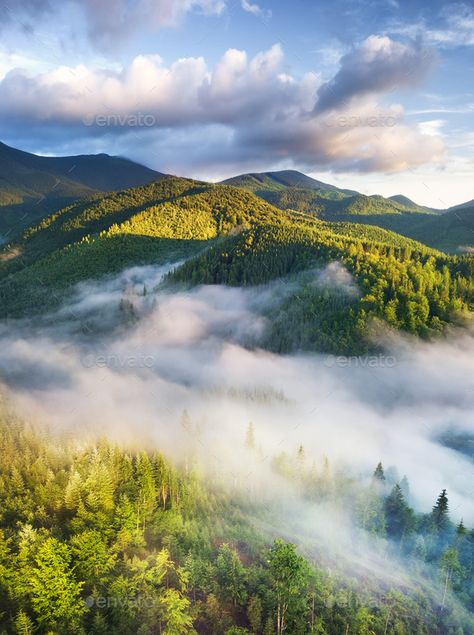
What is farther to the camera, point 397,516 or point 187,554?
point 397,516

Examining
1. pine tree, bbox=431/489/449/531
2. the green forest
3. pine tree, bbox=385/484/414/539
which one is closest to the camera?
the green forest

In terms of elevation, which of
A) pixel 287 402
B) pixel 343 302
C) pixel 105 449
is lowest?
pixel 287 402

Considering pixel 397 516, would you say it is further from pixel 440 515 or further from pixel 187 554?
pixel 187 554

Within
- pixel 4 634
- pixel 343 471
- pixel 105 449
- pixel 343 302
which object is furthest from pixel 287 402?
pixel 4 634

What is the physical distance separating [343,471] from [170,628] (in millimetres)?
67815

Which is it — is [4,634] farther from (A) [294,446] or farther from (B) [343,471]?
(A) [294,446]

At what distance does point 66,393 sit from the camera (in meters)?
178

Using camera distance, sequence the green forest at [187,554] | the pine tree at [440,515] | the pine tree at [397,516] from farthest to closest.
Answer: the pine tree at [397,516] → the pine tree at [440,515] → the green forest at [187,554]

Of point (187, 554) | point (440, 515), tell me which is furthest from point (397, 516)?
point (187, 554)

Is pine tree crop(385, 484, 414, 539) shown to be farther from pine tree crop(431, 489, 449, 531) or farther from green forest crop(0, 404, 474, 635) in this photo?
pine tree crop(431, 489, 449, 531)

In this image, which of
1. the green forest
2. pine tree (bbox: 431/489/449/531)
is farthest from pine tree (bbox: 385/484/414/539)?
pine tree (bbox: 431/489/449/531)

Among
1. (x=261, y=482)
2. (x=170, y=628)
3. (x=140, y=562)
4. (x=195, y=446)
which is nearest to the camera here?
(x=170, y=628)

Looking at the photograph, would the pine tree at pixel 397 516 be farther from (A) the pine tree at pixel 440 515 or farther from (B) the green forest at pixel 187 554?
(A) the pine tree at pixel 440 515

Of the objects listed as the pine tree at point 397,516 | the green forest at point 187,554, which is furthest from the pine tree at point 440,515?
the pine tree at point 397,516
